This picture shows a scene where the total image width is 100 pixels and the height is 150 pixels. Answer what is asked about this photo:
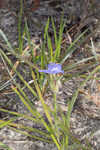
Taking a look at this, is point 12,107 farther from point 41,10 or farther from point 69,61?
point 41,10

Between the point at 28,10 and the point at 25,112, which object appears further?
the point at 28,10

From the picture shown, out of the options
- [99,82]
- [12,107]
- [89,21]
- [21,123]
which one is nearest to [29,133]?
[21,123]

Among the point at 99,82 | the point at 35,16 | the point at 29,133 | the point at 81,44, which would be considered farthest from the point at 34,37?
the point at 29,133

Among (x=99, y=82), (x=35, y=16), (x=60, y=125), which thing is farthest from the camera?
(x=35, y=16)

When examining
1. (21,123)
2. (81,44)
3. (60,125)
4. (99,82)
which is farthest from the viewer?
(81,44)

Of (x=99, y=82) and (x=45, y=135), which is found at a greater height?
(x=99, y=82)

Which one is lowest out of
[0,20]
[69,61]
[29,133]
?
[29,133]

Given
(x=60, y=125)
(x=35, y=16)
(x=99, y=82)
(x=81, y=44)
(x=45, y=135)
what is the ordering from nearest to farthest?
(x=60, y=125)
(x=45, y=135)
(x=99, y=82)
(x=81, y=44)
(x=35, y=16)

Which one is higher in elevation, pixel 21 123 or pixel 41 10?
pixel 41 10

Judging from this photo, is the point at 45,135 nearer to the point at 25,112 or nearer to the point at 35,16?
the point at 25,112
